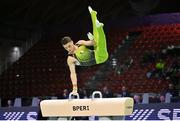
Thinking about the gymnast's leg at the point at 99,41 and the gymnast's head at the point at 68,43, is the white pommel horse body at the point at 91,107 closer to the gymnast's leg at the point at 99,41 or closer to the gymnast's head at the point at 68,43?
the gymnast's leg at the point at 99,41

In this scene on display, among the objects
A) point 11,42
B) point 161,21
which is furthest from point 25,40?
point 161,21

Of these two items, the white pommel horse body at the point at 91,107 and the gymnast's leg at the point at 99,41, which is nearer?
the white pommel horse body at the point at 91,107

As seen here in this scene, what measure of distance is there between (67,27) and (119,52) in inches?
113

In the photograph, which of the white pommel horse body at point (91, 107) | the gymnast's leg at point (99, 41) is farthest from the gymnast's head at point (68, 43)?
the white pommel horse body at point (91, 107)

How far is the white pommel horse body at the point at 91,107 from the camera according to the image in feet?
24.7

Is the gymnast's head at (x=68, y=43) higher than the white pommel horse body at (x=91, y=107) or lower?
higher

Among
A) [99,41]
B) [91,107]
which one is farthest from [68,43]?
[91,107]

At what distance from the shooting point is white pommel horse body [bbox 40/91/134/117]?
7.52 m

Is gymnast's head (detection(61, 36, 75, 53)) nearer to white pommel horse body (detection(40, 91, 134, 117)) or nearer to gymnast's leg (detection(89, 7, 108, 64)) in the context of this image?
gymnast's leg (detection(89, 7, 108, 64))

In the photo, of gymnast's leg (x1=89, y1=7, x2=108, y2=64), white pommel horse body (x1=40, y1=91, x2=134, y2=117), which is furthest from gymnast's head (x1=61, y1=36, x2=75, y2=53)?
white pommel horse body (x1=40, y1=91, x2=134, y2=117)

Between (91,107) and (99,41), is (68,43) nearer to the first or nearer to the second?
(99,41)

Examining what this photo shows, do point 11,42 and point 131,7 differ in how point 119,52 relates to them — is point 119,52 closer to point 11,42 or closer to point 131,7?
point 131,7

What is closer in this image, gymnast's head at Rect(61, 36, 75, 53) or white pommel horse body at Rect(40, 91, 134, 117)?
white pommel horse body at Rect(40, 91, 134, 117)

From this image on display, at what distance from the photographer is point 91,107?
768 cm
